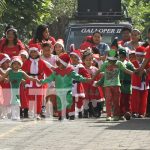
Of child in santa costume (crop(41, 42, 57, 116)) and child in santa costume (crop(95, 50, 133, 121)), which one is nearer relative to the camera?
child in santa costume (crop(95, 50, 133, 121))

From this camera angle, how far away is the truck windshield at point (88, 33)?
932 inches

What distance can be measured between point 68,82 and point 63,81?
11cm

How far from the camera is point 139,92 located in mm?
17734

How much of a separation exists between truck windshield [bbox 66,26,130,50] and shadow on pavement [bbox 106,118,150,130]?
7338mm

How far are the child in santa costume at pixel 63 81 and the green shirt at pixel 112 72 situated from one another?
440 millimetres

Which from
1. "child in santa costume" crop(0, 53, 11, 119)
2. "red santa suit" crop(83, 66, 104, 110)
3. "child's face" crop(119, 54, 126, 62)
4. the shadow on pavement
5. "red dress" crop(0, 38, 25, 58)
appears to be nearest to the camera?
the shadow on pavement

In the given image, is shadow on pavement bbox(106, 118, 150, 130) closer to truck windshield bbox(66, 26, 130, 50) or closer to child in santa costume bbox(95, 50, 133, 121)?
child in santa costume bbox(95, 50, 133, 121)

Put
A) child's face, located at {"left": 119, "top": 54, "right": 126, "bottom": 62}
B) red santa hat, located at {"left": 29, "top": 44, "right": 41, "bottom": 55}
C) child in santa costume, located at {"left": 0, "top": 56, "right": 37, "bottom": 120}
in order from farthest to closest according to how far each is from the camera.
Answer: red santa hat, located at {"left": 29, "top": 44, "right": 41, "bottom": 55} < child's face, located at {"left": 119, "top": 54, "right": 126, "bottom": 62} < child in santa costume, located at {"left": 0, "top": 56, "right": 37, "bottom": 120}

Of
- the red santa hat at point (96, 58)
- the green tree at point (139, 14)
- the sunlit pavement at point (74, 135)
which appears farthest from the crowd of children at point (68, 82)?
the green tree at point (139, 14)

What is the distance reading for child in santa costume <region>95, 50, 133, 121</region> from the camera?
16797 millimetres

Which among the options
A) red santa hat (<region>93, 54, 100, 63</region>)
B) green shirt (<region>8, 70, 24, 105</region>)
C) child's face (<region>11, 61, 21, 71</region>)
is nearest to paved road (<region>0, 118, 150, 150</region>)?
green shirt (<region>8, 70, 24, 105</region>)

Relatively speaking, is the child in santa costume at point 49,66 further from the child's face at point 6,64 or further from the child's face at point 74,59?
the child's face at point 6,64

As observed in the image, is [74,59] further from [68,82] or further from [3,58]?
[3,58]

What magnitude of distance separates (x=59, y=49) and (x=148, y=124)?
11.9 ft
